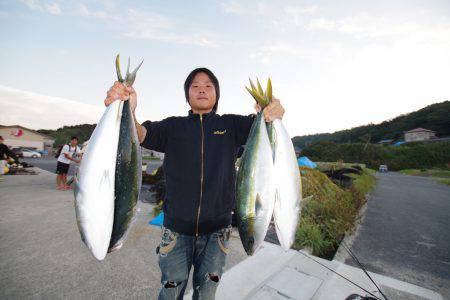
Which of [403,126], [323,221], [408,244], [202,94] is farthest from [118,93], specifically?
[403,126]

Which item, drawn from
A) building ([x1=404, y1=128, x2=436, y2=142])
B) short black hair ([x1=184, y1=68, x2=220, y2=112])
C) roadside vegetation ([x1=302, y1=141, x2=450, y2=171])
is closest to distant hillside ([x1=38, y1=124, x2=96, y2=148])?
roadside vegetation ([x1=302, y1=141, x2=450, y2=171])

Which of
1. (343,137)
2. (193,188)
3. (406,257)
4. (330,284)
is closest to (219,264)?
(193,188)

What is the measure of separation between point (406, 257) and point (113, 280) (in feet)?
16.4

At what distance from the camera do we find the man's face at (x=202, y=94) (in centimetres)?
218

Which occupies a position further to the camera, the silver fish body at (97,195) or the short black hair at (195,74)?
the short black hair at (195,74)

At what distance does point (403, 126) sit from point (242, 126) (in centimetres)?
9875

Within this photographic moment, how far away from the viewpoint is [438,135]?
68562 mm

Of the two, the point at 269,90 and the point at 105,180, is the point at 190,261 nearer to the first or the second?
the point at 105,180

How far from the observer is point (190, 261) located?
1969 mm

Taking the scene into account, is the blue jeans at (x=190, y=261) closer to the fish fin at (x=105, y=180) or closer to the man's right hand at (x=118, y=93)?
the fish fin at (x=105, y=180)

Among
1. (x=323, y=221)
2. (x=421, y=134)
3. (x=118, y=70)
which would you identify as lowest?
(x=421, y=134)

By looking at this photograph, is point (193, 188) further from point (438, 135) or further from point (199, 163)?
point (438, 135)

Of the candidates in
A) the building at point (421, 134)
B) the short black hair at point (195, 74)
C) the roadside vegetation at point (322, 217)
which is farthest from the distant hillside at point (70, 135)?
the building at point (421, 134)

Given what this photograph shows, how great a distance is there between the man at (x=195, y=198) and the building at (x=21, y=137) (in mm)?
61812
